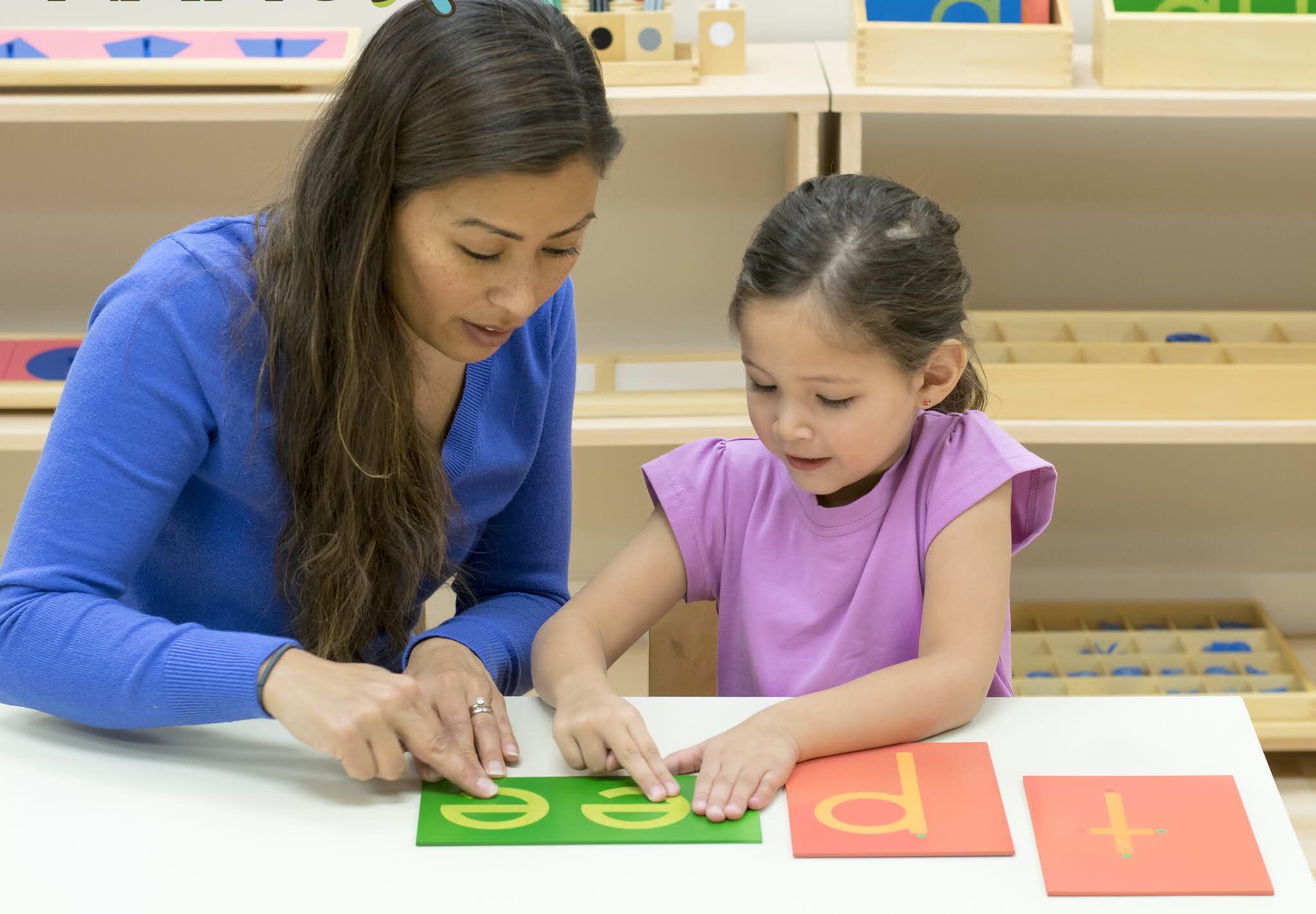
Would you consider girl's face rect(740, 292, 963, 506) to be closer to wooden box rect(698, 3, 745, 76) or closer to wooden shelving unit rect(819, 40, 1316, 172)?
wooden shelving unit rect(819, 40, 1316, 172)

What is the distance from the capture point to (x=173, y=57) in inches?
70.3

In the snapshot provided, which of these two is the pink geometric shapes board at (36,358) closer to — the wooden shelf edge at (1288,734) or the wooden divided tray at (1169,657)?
the wooden divided tray at (1169,657)

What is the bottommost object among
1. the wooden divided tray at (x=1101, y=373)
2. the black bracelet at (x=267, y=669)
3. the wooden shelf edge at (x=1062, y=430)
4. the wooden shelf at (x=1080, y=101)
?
the wooden shelf edge at (x=1062, y=430)

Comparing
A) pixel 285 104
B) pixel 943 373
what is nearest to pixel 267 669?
pixel 943 373

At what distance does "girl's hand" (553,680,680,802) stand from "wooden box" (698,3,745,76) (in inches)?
44.3

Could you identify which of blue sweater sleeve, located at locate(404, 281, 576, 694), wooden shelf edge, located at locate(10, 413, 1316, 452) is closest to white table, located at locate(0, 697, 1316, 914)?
blue sweater sleeve, located at locate(404, 281, 576, 694)

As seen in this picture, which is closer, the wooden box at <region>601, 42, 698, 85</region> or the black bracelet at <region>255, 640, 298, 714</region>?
the black bracelet at <region>255, 640, 298, 714</region>

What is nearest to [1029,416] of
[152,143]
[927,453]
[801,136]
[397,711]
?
[801,136]

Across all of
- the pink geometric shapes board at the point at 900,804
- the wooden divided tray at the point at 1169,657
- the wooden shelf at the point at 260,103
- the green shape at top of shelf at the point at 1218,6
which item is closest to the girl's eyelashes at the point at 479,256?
the pink geometric shapes board at the point at 900,804

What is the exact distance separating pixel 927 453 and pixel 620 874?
48 cm

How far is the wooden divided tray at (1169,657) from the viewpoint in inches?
77.3

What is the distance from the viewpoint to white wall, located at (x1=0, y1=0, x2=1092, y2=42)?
1997 millimetres

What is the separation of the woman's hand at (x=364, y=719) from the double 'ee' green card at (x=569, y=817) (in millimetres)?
17

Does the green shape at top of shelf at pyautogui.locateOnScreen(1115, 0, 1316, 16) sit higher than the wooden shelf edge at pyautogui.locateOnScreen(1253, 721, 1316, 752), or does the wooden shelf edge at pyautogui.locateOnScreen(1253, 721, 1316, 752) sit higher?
the green shape at top of shelf at pyautogui.locateOnScreen(1115, 0, 1316, 16)
